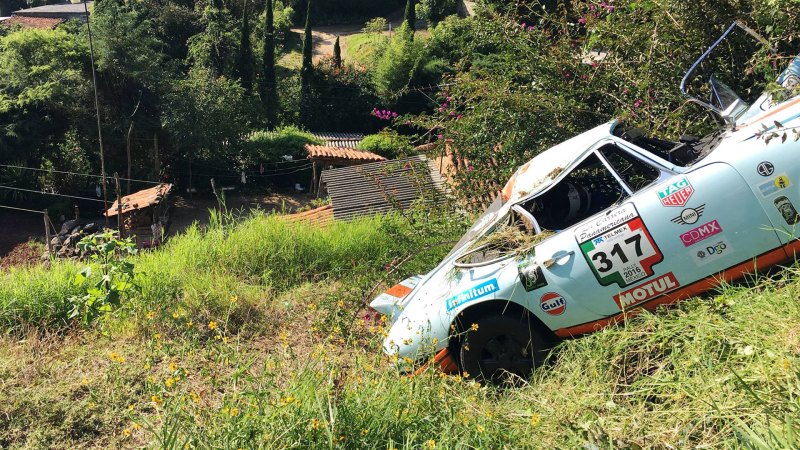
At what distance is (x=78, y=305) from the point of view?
5770 millimetres

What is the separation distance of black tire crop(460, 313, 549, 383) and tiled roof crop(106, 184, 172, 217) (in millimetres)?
17722

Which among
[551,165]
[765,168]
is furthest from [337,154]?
[765,168]

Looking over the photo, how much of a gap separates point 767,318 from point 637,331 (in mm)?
769

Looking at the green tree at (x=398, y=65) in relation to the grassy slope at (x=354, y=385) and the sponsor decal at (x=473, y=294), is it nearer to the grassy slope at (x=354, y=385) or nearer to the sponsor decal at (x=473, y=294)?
the grassy slope at (x=354, y=385)

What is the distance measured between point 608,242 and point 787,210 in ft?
3.59

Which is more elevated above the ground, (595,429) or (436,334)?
(595,429)

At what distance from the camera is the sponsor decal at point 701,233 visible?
154 inches

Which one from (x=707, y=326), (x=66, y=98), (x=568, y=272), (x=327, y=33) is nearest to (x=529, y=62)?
(x=568, y=272)

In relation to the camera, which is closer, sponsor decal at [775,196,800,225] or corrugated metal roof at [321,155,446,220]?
sponsor decal at [775,196,800,225]

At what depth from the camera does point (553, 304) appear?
4.31m

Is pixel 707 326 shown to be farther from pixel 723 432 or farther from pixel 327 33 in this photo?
pixel 327 33

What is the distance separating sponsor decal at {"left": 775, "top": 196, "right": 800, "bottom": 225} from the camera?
3739 mm

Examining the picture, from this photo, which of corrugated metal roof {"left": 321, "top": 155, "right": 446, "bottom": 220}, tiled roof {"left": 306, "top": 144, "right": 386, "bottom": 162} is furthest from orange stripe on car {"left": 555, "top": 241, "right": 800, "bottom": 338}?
tiled roof {"left": 306, "top": 144, "right": 386, "bottom": 162}

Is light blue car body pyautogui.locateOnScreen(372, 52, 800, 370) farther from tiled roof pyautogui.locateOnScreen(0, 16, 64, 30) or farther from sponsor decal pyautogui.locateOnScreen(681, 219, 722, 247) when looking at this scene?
tiled roof pyautogui.locateOnScreen(0, 16, 64, 30)
